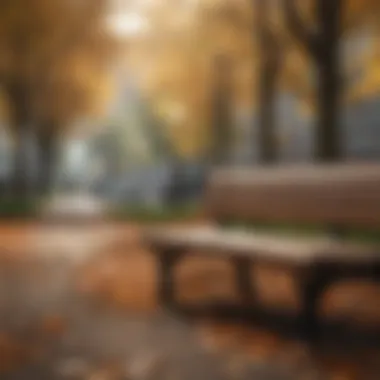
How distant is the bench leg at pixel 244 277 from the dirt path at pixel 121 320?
56 millimetres

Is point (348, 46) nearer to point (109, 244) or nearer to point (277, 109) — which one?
point (277, 109)

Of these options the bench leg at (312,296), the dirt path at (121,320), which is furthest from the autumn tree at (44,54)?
the bench leg at (312,296)

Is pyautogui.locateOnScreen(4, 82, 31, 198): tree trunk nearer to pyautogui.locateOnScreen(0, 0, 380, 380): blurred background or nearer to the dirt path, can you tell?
pyautogui.locateOnScreen(0, 0, 380, 380): blurred background

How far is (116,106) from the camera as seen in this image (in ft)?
7.95

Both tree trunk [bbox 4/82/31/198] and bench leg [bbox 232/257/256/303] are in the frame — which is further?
tree trunk [bbox 4/82/31/198]

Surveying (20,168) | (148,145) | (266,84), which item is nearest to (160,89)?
(148,145)

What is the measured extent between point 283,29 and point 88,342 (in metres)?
1.08

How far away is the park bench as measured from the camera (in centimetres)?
205

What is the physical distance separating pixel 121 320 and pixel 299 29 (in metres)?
1.08

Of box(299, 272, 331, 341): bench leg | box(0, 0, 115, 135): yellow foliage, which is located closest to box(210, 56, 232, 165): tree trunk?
box(0, 0, 115, 135): yellow foliage

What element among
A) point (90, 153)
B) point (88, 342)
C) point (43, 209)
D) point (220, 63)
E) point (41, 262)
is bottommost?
point (88, 342)

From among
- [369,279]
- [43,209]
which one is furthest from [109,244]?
[369,279]

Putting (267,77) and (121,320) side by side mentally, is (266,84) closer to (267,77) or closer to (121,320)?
(267,77)

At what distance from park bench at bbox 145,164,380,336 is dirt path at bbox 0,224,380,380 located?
9cm
